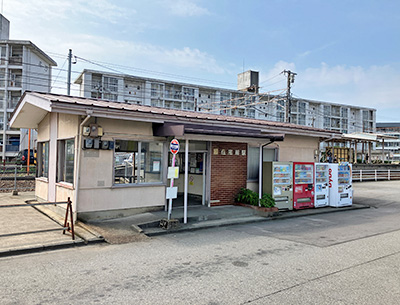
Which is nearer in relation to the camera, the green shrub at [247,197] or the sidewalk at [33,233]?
the sidewalk at [33,233]

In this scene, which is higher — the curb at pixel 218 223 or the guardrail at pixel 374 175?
the guardrail at pixel 374 175

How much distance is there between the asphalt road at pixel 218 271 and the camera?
4.41 metres

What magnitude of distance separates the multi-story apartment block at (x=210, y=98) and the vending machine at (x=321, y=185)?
24.0 meters

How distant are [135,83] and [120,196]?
46561 mm

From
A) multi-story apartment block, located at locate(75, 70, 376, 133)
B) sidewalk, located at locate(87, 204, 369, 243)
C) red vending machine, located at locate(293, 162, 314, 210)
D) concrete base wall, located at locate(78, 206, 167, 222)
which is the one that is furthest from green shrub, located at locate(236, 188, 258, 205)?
multi-story apartment block, located at locate(75, 70, 376, 133)

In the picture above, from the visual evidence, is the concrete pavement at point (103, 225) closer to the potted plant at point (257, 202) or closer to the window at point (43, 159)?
the potted plant at point (257, 202)

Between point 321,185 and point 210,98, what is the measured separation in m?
49.6

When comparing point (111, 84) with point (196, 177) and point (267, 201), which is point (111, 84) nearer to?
point (196, 177)

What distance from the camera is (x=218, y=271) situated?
5.48 metres

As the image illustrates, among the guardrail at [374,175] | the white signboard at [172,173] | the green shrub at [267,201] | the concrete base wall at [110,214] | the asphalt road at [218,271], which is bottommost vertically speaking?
the asphalt road at [218,271]

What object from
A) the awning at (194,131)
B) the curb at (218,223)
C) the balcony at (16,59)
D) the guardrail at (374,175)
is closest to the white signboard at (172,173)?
the awning at (194,131)

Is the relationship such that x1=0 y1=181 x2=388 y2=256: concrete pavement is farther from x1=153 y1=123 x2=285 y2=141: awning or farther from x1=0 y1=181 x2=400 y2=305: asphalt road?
x1=153 y1=123 x2=285 y2=141: awning

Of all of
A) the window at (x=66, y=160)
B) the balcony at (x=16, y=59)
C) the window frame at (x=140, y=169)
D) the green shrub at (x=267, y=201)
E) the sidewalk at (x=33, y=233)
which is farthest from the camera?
the balcony at (x=16, y=59)

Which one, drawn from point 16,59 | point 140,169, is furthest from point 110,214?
point 16,59
